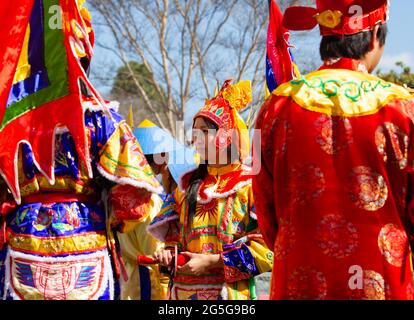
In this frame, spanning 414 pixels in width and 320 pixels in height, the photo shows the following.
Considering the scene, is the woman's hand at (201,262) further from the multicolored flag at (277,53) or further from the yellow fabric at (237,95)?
the multicolored flag at (277,53)

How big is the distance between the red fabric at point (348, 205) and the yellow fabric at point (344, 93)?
2 cm

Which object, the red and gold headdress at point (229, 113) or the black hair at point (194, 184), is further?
the red and gold headdress at point (229, 113)

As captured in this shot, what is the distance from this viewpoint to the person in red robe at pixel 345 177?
2.48m

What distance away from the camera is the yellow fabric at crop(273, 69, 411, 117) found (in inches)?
99.7

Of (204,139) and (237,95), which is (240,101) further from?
(204,139)

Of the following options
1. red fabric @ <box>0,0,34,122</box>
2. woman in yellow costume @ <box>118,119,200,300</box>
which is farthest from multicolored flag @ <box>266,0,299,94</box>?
red fabric @ <box>0,0,34,122</box>

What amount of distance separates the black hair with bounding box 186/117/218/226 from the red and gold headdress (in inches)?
1.6

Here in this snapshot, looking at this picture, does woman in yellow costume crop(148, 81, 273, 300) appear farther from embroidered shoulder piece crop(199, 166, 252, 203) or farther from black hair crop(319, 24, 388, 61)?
black hair crop(319, 24, 388, 61)

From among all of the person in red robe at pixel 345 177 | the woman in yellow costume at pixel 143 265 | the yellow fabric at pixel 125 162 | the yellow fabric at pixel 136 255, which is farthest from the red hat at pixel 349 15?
the yellow fabric at pixel 136 255

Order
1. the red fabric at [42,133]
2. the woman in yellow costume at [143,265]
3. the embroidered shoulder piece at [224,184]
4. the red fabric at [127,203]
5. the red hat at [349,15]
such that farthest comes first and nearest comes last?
1. the woman in yellow costume at [143,265]
2. the embroidered shoulder piece at [224,184]
3. the red fabric at [127,203]
4. the red fabric at [42,133]
5. the red hat at [349,15]
